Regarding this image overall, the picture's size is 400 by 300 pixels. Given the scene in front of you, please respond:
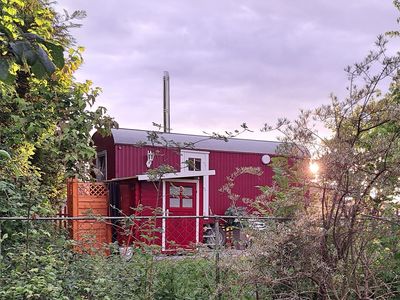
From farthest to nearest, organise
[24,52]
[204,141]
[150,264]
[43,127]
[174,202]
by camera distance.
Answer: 1. [204,141]
2. [174,202]
3. [43,127]
4. [150,264]
5. [24,52]

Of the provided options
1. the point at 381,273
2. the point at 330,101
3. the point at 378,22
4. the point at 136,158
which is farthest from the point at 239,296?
the point at 136,158

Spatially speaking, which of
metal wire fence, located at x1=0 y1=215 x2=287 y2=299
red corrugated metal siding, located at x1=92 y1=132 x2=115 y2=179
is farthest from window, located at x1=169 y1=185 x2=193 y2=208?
metal wire fence, located at x1=0 y1=215 x2=287 y2=299

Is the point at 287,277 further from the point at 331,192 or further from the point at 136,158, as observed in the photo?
the point at 136,158

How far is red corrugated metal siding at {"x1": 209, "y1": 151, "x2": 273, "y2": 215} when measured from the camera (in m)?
12.0

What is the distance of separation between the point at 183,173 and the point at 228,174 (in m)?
2.61

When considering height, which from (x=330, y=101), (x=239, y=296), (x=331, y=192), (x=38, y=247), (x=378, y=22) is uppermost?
(x=378, y=22)

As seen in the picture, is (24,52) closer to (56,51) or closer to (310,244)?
(56,51)

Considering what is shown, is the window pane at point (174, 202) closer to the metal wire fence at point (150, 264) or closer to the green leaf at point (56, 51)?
the metal wire fence at point (150, 264)

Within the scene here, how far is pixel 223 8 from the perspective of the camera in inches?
242

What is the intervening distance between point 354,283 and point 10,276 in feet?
7.98

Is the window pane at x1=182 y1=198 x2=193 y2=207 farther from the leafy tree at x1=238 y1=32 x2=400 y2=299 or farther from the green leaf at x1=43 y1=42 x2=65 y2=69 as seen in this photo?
the green leaf at x1=43 y1=42 x2=65 y2=69

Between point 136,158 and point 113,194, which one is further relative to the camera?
point 136,158

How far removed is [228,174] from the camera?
12180mm

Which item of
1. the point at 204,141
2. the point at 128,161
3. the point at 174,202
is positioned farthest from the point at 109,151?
the point at 174,202
